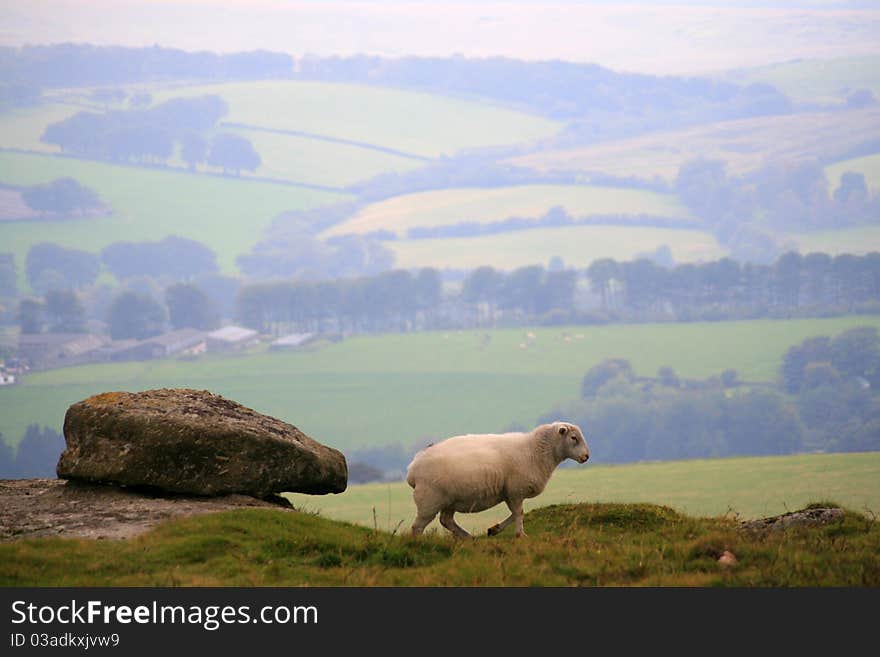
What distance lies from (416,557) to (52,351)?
614ft

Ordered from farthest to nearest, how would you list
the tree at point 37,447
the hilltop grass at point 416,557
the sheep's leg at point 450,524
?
the tree at point 37,447
the sheep's leg at point 450,524
the hilltop grass at point 416,557

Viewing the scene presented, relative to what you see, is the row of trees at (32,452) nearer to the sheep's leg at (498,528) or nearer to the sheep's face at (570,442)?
the sheep's leg at (498,528)

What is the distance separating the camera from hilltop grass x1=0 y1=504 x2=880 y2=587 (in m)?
15.2

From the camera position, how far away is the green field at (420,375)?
156m

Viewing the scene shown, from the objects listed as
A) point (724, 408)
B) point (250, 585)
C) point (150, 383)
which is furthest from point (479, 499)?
point (150, 383)

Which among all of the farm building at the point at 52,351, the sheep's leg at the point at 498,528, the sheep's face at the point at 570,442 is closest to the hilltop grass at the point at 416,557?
the sheep's leg at the point at 498,528

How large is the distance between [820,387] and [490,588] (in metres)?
162

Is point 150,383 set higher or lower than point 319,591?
lower

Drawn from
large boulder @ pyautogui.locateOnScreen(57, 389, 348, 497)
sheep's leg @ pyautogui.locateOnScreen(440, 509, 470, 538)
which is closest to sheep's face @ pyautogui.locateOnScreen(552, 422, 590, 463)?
sheep's leg @ pyautogui.locateOnScreen(440, 509, 470, 538)

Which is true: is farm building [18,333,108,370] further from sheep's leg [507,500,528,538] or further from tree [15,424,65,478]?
sheep's leg [507,500,528,538]

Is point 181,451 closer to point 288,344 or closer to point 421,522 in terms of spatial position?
point 421,522

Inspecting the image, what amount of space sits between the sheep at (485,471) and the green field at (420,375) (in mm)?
126291

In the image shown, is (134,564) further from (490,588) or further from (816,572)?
(816,572)

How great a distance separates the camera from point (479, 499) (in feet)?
61.8
